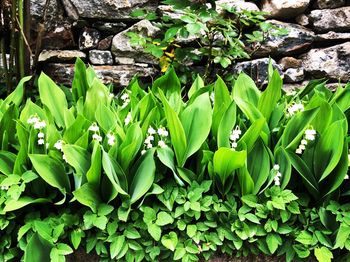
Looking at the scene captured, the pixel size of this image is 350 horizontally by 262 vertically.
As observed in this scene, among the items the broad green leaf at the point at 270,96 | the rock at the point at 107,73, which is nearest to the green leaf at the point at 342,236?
the broad green leaf at the point at 270,96

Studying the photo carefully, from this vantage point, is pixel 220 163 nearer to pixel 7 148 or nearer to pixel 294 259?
pixel 294 259

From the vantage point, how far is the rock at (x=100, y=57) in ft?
8.36

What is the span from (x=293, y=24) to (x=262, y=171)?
1675 mm

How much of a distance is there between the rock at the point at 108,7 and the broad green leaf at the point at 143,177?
1493mm

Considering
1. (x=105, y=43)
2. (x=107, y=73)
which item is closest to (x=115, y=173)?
(x=107, y=73)

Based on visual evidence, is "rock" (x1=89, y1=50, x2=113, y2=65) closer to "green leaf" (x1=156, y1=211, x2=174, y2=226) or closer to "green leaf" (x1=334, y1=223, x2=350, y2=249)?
"green leaf" (x1=156, y1=211, x2=174, y2=226)

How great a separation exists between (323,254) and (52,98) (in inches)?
42.9

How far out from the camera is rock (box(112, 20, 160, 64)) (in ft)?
8.30

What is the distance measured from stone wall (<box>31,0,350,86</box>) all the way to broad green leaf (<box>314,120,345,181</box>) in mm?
1357

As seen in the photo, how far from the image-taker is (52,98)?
1.56 m

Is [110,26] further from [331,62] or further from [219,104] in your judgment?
[331,62]

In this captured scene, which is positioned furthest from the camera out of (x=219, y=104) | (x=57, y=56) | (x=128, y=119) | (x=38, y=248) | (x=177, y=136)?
(x=57, y=56)

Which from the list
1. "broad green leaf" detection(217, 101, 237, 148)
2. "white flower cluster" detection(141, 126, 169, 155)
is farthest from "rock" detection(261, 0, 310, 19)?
"white flower cluster" detection(141, 126, 169, 155)

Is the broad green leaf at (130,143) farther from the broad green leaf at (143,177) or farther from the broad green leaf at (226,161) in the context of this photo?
the broad green leaf at (226,161)
